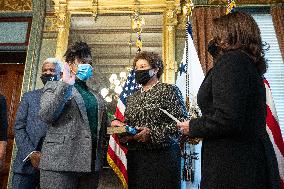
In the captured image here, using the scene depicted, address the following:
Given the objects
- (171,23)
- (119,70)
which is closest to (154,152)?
(119,70)

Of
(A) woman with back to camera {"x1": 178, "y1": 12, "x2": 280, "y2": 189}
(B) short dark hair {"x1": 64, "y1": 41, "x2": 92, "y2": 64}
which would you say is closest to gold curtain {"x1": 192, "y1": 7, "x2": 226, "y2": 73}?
(B) short dark hair {"x1": 64, "y1": 41, "x2": 92, "y2": 64}

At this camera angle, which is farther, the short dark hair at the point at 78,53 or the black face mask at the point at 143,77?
the black face mask at the point at 143,77

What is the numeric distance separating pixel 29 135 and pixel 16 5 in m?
3.28

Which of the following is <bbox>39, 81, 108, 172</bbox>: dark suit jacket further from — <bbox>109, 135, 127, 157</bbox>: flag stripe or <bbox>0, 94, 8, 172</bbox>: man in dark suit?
<bbox>109, 135, 127, 157</bbox>: flag stripe

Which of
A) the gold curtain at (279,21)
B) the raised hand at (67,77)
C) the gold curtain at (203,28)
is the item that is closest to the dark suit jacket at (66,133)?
the raised hand at (67,77)

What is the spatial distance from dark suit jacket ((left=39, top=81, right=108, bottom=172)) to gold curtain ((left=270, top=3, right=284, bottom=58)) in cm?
362

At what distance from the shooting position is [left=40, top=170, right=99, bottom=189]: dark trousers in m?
1.73

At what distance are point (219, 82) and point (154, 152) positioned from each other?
994 mm

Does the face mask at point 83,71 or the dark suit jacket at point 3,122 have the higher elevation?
the face mask at point 83,71

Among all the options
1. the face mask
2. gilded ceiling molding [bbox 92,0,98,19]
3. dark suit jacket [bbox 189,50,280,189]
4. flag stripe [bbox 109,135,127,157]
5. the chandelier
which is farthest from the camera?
gilded ceiling molding [bbox 92,0,98,19]

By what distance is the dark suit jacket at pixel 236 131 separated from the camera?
1.25 meters

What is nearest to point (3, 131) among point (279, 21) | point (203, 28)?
point (203, 28)

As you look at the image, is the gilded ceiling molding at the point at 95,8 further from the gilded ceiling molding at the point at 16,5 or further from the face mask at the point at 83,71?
the face mask at the point at 83,71

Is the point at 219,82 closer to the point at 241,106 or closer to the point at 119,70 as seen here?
the point at 241,106
